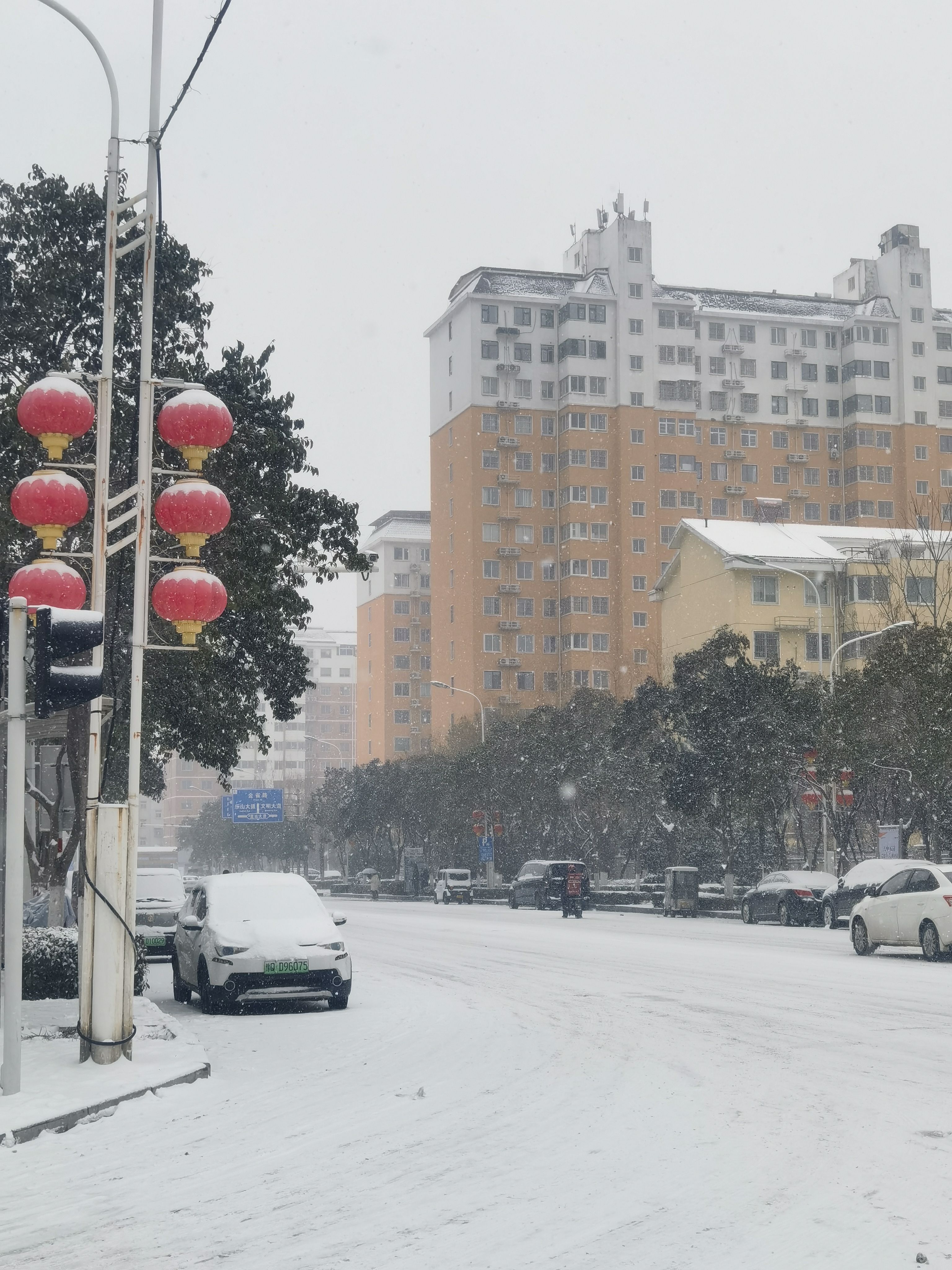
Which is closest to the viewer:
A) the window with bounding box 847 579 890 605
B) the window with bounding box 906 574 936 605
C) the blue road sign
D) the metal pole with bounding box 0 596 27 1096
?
the metal pole with bounding box 0 596 27 1096

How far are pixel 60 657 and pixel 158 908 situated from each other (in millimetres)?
19092

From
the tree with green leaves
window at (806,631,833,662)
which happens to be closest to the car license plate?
the tree with green leaves

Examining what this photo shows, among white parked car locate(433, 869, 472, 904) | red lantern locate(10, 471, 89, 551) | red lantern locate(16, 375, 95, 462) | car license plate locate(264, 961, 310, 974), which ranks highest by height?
red lantern locate(16, 375, 95, 462)

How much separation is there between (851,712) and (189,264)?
25.6 meters

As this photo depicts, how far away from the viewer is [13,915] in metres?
9.73

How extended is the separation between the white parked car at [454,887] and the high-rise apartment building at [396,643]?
250 ft

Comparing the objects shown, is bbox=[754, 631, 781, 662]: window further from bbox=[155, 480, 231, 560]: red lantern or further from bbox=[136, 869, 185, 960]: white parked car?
bbox=[155, 480, 231, 560]: red lantern

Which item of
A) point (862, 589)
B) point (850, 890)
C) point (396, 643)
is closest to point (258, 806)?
point (862, 589)

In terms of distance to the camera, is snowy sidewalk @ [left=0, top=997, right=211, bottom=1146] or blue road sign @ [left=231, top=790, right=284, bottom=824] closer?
snowy sidewalk @ [left=0, top=997, right=211, bottom=1146]

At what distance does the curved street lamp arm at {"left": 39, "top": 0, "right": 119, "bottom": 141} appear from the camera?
1180 cm

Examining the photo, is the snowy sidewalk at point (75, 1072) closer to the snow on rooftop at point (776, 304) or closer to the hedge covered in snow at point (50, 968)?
the hedge covered in snow at point (50, 968)

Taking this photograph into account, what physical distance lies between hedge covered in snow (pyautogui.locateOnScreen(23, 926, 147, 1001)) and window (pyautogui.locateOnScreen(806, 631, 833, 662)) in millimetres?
60248

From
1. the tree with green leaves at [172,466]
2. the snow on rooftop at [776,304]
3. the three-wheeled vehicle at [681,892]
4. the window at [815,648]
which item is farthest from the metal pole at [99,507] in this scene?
the snow on rooftop at [776,304]

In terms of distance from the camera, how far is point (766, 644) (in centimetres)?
7288
